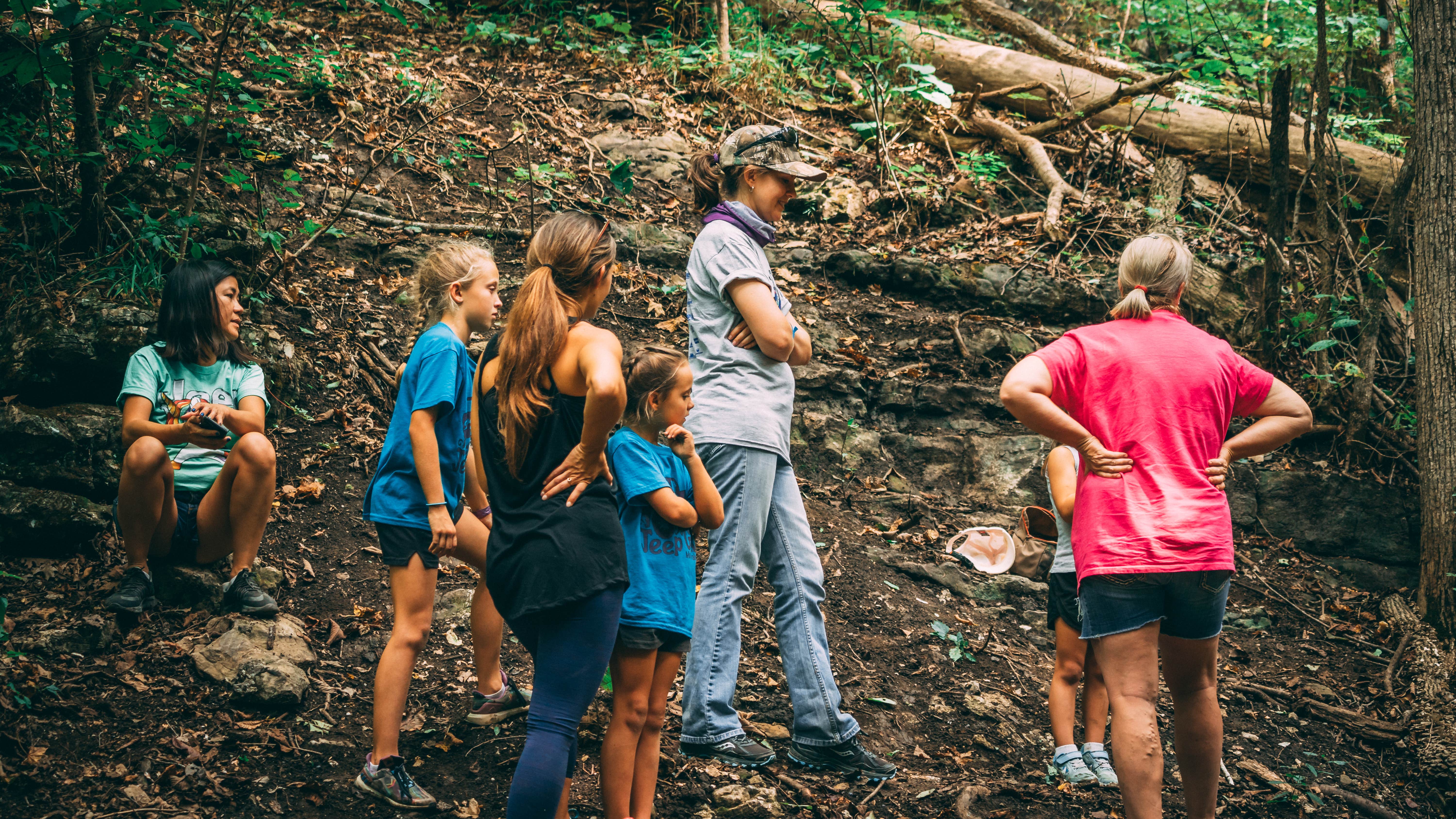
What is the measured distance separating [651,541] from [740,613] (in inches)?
29.9

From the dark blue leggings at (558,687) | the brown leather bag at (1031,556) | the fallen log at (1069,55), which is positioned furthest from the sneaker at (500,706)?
the fallen log at (1069,55)

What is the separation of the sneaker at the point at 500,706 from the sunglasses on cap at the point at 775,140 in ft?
7.92

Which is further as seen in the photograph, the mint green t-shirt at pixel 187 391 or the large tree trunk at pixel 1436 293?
the large tree trunk at pixel 1436 293

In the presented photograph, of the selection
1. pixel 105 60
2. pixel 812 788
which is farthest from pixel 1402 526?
pixel 105 60

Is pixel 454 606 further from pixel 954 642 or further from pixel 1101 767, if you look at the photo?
pixel 1101 767

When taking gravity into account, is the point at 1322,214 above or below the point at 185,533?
above

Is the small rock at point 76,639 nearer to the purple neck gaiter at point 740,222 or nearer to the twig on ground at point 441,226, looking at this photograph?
the purple neck gaiter at point 740,222

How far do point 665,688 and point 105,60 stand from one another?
11.9ft

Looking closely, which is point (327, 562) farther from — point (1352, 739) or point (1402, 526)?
point (1402, 526)

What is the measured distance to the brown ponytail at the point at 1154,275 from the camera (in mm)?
3037

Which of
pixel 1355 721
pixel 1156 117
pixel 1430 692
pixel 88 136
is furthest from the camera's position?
pixel 1156 117

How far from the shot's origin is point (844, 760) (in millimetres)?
3453

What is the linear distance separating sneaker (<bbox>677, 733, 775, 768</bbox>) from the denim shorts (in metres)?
1.30

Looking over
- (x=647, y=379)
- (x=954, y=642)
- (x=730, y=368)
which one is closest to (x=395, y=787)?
(x=647, y=379)
